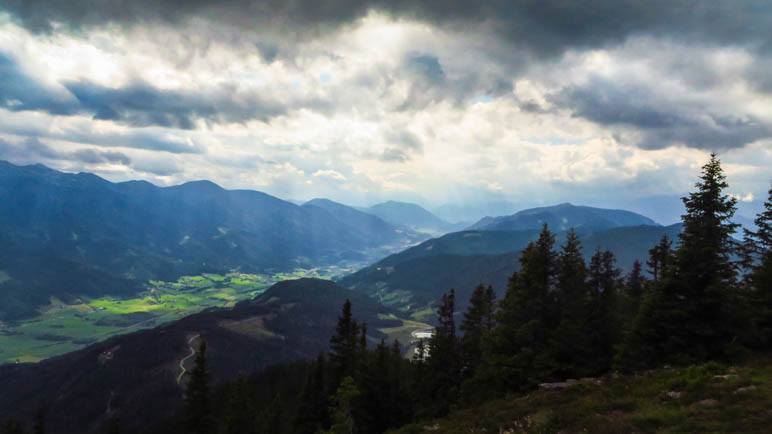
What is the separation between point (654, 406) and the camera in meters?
16.3

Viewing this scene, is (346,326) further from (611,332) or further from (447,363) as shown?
(611,332)

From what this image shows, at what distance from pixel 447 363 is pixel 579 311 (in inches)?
857

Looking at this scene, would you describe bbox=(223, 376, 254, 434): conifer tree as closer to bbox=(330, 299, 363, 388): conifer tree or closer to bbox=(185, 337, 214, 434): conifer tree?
bbox=(185, 337, 214, 434): conifer tree

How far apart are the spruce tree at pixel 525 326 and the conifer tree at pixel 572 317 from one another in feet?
2.60

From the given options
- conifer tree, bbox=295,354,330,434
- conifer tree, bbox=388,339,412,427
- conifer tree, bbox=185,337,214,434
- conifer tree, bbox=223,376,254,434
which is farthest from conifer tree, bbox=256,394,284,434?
conifer tree, bbox=388,339,412,427

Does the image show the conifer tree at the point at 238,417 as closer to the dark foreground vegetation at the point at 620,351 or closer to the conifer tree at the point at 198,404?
the conifer tree at the point at 198,404

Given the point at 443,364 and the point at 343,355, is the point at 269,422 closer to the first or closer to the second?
the point at 343,355

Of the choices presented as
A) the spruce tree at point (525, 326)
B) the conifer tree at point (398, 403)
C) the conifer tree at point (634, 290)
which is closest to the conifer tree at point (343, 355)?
the conifer tree at point (398, 403)

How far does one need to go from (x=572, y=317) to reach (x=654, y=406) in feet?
54.3

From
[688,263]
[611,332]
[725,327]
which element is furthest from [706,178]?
[611,332]

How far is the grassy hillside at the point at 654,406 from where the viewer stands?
14.3 meters

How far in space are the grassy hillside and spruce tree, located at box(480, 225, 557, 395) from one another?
26.9ft

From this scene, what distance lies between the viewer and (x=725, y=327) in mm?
24203

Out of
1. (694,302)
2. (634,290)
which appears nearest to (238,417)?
(634,290)
